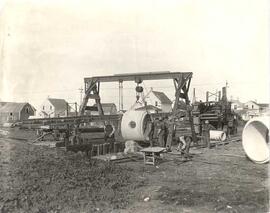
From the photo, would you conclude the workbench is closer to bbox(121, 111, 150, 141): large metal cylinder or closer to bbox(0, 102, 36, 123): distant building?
bbox(121, 111, 150, 141): large metal cylinder

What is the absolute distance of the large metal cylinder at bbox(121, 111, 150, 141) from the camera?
18141mm

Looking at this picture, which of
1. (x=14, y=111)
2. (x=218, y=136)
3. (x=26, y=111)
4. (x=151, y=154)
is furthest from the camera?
(x=26, y=111)

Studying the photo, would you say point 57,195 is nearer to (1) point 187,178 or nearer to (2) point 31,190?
(2) point 31,190

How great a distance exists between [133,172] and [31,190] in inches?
168

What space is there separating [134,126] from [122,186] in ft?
26.8

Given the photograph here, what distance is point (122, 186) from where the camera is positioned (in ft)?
33.1

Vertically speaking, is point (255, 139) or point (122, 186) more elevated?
point (255, 139)

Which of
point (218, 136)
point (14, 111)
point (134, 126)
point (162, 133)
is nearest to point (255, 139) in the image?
point (162, 133)

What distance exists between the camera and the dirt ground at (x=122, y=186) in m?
8.09

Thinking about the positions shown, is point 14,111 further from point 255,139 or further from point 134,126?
point 255,139

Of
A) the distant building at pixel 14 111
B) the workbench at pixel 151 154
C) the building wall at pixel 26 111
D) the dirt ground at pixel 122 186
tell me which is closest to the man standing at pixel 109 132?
the workbench at pixel 151 154

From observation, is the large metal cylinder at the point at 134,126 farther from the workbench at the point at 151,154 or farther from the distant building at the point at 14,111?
the distant building at the point at 14,111

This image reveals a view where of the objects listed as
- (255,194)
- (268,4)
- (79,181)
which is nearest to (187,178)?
(255,194)

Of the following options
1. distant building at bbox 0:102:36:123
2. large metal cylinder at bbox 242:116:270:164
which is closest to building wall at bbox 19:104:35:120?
distant building at bbox 0:102:36:123
